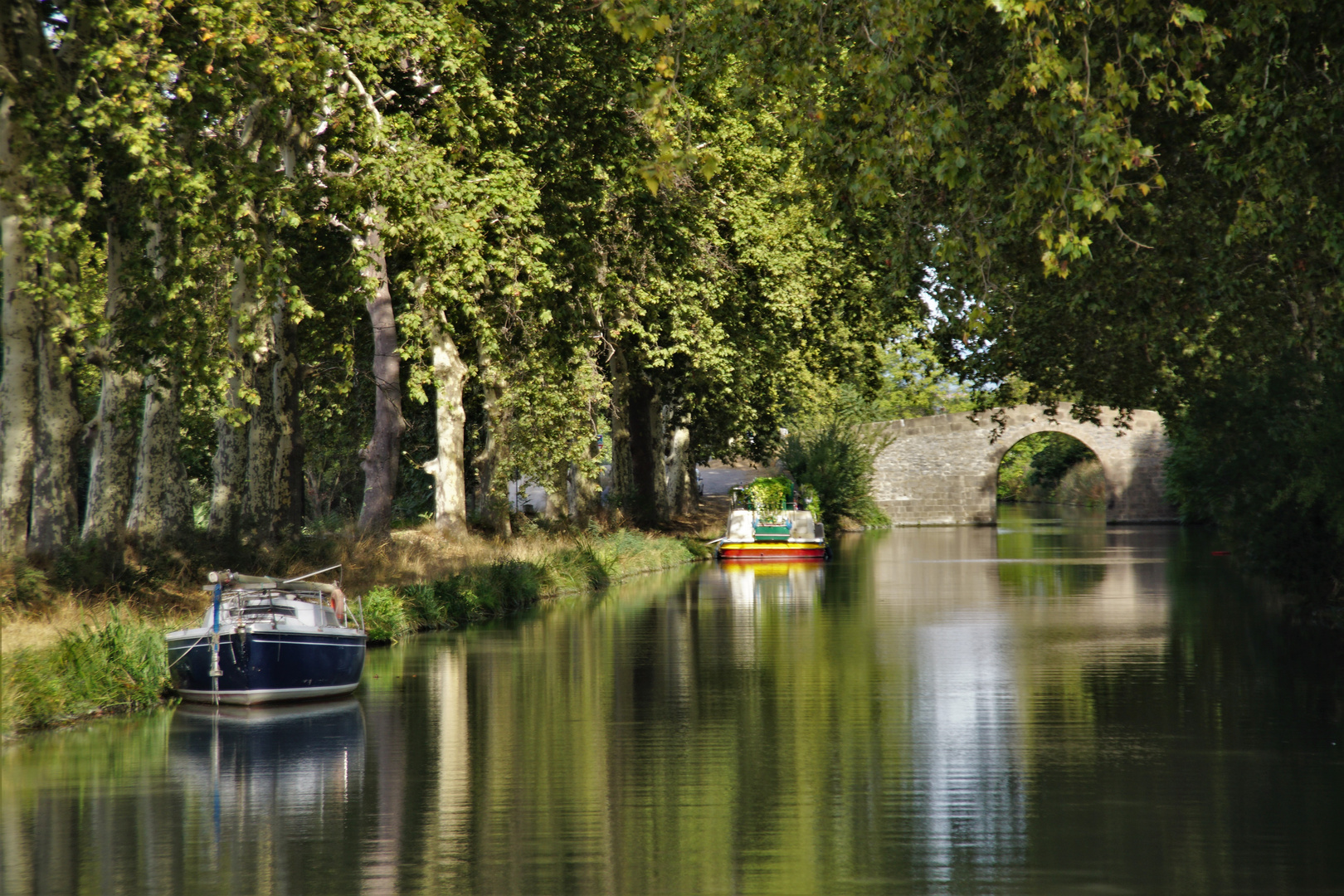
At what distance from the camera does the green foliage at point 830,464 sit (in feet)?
181

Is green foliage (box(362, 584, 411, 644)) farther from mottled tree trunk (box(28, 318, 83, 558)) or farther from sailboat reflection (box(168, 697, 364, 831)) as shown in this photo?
sailboat reflection (box(168, 697, 364, 831))

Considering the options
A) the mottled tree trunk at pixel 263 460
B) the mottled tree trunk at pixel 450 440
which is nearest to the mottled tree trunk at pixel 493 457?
the mottled tree trunk at pixel 450 440

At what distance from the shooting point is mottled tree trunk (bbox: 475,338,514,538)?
2681cm

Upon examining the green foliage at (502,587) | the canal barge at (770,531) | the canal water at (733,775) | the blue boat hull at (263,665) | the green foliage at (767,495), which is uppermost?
the green foliage at (767,495)

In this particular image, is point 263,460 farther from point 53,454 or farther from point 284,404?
point 53,454

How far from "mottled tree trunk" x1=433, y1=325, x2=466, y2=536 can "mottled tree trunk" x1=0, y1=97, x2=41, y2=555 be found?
11034mm

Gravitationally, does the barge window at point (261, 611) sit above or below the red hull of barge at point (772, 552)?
below

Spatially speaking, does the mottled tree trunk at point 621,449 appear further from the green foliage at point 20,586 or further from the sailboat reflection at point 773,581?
the green foliage at point 20,586

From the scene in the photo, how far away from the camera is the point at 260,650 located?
46.5 ft

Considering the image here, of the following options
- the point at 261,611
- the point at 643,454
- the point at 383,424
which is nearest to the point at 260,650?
the point at 261,611

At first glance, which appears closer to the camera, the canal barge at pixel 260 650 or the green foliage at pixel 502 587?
the canal barge at pixel 260 650

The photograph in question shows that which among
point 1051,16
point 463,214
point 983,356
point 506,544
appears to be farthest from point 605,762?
point 983,356

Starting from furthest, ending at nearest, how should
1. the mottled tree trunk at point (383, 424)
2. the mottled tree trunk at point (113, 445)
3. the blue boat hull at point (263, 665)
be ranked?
Answer: 1. the mottled tree trunk at point (383, 424)
2. the mottled tree trunk at point (113, 445)
3. the blue boat hull at point (263, 665)

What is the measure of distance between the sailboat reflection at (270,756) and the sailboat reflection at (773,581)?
13393 millimetres
